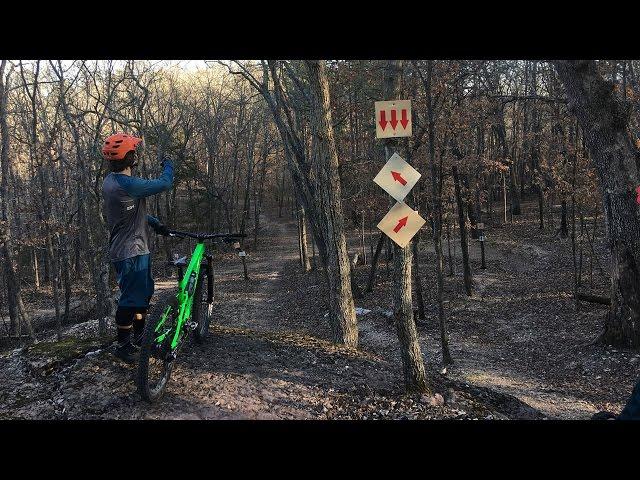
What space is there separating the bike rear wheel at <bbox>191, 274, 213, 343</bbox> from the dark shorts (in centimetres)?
66

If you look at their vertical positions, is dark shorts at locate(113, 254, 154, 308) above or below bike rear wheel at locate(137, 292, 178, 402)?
above

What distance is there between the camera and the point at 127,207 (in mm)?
3902

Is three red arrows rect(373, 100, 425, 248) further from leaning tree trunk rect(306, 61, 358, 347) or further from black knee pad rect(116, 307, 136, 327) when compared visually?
leaning tree trunk rect(306, 61, 358, 347)

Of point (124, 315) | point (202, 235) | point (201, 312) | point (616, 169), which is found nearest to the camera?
point (124, 315)

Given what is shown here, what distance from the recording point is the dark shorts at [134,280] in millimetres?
3949

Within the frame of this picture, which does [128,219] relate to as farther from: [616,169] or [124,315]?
[616,169]

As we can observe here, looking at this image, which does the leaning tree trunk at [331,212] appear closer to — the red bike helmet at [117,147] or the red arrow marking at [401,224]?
the red arrow marking at [401,224]

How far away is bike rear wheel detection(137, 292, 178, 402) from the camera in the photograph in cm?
359

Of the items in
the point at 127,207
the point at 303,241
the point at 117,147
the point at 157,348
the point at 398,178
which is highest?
the point at 117,147

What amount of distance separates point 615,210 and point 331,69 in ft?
34.1

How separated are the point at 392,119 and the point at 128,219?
2.43 m

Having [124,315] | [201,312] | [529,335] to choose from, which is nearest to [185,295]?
[124,315]

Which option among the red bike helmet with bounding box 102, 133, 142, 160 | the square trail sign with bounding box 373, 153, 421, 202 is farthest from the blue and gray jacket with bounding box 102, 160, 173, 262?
the square trail sign with bounding box 373, 153, 421, 202
